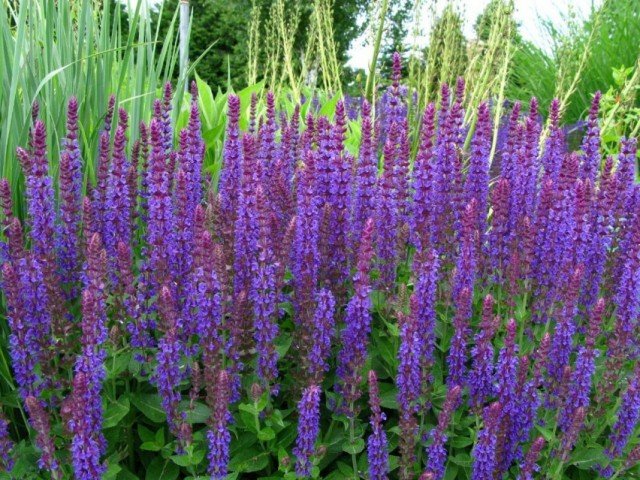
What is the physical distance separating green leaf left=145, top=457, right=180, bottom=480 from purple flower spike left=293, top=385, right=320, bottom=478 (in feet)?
1.70

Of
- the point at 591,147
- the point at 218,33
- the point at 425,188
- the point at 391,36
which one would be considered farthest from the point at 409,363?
the point at 218,33

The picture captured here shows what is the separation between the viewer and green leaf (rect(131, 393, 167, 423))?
2.81 metres

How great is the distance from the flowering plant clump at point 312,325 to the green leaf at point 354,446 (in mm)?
62

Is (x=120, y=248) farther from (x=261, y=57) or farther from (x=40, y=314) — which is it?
(x=261, y=57)

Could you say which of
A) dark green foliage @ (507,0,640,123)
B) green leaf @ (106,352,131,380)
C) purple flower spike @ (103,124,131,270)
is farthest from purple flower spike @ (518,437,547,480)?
dark green foliage @ (507,0,640,123)

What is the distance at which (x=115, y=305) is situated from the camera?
2.74m

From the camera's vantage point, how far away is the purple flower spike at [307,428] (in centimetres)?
249

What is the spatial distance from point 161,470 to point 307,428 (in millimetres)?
676

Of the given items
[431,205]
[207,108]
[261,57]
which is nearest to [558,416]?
[431,205]

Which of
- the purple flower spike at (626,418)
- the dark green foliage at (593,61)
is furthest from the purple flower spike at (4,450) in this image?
the dark green foliage at (593,61)

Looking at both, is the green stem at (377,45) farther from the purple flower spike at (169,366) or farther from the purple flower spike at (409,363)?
the purple flower spike at (169,366)

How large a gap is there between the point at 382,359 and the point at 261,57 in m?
20.7

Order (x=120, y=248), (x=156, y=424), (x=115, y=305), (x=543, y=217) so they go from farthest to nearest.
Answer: (x=543, y=217), (x=156, y=424), (x=115, y=305), (x=120, y=248)

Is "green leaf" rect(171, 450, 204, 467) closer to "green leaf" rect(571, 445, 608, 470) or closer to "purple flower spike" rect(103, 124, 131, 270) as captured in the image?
"purple flower spike" rect(103, 124, 131, 270)
